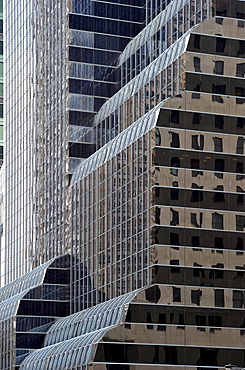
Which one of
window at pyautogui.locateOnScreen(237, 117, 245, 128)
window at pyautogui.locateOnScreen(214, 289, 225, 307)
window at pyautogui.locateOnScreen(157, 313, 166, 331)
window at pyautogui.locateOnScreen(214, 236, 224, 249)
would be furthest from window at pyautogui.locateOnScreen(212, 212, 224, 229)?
window at pyautogui.locateOnScreen(157, 313, 166, 331)

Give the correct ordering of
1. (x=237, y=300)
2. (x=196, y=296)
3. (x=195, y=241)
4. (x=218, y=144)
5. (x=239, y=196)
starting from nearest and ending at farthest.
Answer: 1. (x=196, y=296)
2. (x=237, y=300)
3. (x=195, y=241)
4. (x=239, y=196)
5. (x=218, y=144)

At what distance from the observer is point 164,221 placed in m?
97.5

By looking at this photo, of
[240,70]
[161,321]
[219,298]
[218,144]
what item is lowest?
[161,321]

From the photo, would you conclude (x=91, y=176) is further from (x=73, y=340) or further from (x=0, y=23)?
(x=0, y=23)

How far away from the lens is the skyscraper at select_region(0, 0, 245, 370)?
95562 millimetres

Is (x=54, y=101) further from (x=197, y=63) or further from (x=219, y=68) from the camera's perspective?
(x=219, y=68)

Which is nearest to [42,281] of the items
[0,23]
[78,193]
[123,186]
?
[78,193]

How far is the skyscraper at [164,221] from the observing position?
3762 inches

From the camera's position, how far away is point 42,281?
12100 cm

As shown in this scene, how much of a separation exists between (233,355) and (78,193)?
1224 inches

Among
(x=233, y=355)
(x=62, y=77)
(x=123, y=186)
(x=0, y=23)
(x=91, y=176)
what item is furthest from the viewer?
(x=0, y=23)

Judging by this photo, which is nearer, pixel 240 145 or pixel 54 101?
pixel 240 145

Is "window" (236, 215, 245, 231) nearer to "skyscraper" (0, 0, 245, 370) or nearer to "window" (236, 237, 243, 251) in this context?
"skyscraper" (0, 0, 245, 370)

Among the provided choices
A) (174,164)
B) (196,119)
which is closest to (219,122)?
(196,119)
